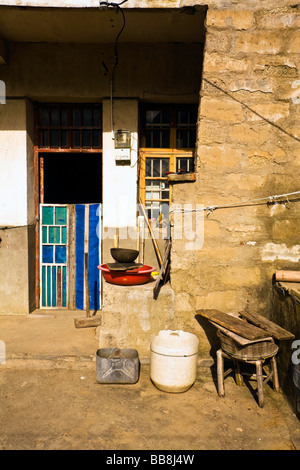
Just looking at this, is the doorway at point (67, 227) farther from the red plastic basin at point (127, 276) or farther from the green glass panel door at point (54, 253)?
the red plastic basin at point (127, 276)

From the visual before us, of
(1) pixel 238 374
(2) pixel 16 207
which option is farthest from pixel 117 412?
(2) pixel 16 207

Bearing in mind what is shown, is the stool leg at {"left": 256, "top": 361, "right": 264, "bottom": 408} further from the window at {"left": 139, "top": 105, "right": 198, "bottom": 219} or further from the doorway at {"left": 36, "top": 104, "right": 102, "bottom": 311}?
the doorway at {"left": 36, "top": 104, "right": 102, "bottom": 311}

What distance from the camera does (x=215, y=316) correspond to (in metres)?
4.57

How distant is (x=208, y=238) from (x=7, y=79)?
4339mm

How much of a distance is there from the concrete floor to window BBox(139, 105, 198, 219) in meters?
2.88

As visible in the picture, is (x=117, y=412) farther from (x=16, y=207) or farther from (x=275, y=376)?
(x=16, y=207)

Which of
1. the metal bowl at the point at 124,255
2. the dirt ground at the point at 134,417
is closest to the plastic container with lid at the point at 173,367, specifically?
the dirt ground at the point at 134,417

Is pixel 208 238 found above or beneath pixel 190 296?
above

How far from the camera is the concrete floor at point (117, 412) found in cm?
349

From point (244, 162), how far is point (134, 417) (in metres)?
3.23

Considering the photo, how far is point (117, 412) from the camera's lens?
13.0ft

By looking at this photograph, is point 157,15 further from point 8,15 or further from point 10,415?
point 10,415

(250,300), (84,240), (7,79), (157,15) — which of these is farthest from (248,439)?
(7,79)

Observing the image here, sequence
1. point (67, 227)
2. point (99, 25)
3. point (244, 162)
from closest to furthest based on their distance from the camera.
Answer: point (244, 162)
point (99, 25)
point (67, 227)
